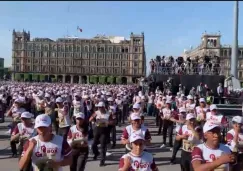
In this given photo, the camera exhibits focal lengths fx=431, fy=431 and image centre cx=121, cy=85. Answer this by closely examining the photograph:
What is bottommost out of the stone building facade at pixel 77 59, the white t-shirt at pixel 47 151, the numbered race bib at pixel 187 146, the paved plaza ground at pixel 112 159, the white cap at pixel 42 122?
the paved plaza ground at pixel 112 159

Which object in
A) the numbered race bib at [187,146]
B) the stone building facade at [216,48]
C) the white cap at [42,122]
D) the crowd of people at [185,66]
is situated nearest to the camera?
the white cap at [42,122]

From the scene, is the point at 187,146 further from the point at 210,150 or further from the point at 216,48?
the point at 216,48

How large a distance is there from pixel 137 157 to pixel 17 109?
22.7 feet

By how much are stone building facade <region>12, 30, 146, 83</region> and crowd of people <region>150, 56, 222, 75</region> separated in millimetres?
111151

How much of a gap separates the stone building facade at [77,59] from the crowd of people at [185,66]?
111151mm

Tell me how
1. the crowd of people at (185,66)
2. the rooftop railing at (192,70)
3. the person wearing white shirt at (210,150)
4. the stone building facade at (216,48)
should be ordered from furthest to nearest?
the stone building facade at (216,48) < the crowd of people at (185,66) < the rooftop railing at (192,70) < the person wearing white shirt at (210,150)

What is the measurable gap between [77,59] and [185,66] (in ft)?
400

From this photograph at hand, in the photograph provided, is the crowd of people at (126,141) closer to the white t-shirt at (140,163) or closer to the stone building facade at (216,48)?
the white t-shirt at (140,163)

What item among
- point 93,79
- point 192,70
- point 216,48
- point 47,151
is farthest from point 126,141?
point 93,79

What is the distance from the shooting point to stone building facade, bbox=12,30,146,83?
484 ft

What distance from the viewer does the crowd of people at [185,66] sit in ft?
98.2

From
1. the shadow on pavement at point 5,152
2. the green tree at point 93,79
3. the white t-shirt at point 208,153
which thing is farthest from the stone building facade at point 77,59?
A: the white t-shirt at point 208,153

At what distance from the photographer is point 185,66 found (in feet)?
101

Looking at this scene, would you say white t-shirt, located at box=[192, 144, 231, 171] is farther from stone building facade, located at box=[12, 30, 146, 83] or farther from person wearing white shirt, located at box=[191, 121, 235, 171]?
stone building facade, located at box=[12, 30, 146, 83]
